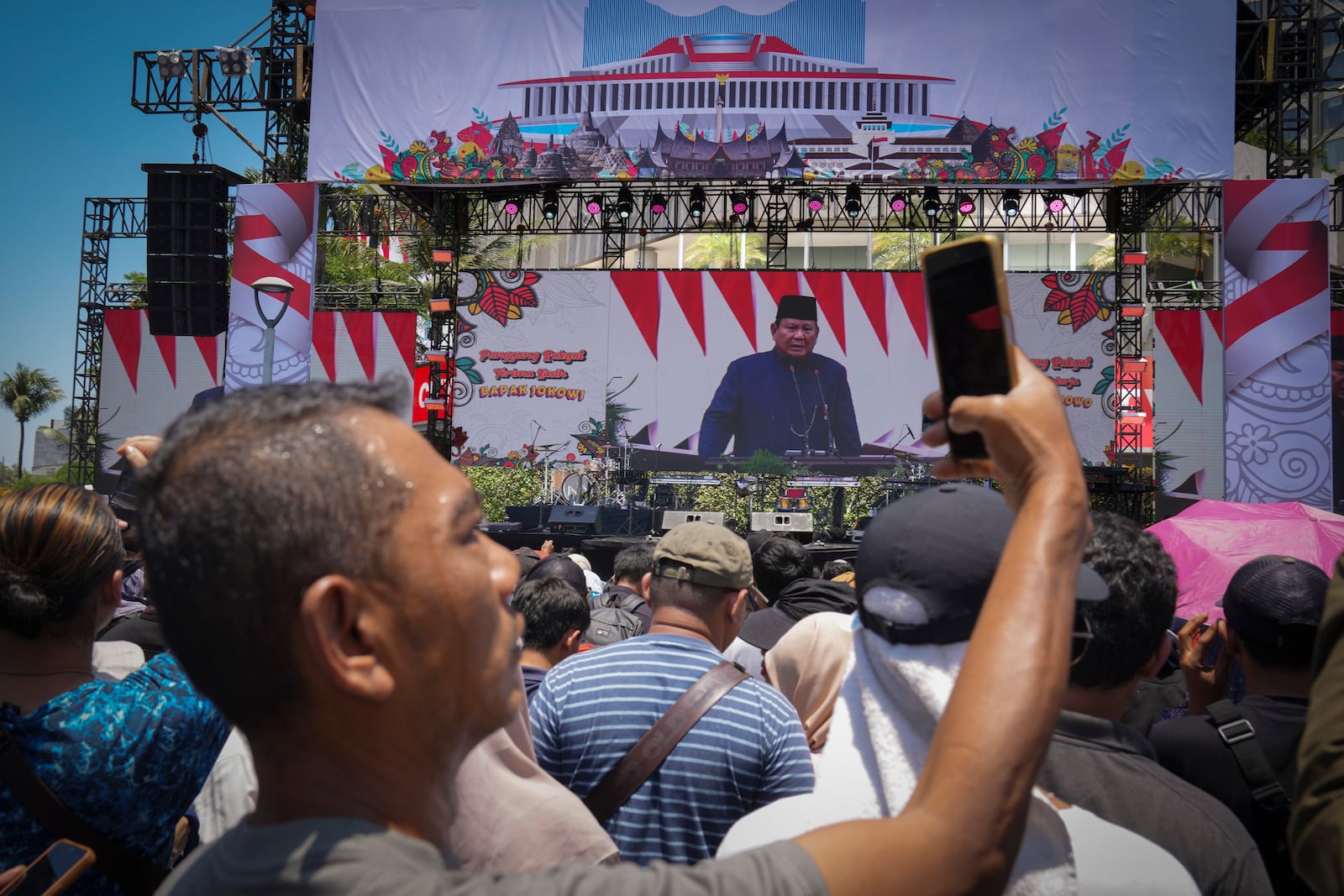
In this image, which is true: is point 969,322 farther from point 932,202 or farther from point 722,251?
point 722,251

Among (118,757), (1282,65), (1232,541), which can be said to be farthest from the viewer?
(1282,65)

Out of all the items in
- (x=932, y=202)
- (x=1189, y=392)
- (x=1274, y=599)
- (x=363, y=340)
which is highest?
(x=932, y=202)

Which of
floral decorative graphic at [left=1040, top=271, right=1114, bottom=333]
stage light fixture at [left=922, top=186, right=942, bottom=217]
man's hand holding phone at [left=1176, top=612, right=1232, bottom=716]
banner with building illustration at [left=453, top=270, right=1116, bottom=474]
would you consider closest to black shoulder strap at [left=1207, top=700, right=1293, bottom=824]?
man's hand holding phone at [left=1176, top=612, right=1232, bottom=716]

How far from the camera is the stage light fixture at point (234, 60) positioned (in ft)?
60.2

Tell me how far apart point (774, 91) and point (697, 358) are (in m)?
5.18

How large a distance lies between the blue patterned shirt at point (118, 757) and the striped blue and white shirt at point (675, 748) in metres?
0.75

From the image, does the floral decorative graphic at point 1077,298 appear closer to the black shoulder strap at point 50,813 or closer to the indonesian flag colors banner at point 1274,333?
the indonesian flag colors banner at point 1274,333

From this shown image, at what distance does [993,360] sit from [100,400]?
24.3m

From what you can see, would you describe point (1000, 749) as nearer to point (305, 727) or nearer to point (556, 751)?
point (305, 727)

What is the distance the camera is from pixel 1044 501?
3.04 ft

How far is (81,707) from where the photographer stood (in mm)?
1692

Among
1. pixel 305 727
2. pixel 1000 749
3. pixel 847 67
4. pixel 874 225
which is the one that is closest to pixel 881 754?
pixel 1000 749

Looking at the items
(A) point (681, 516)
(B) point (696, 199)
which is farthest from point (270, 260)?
(A) point (681, 516)

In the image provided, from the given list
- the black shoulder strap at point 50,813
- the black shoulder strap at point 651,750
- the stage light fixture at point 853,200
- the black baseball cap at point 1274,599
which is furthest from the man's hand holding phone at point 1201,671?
the stage light fixture at point 853,200
